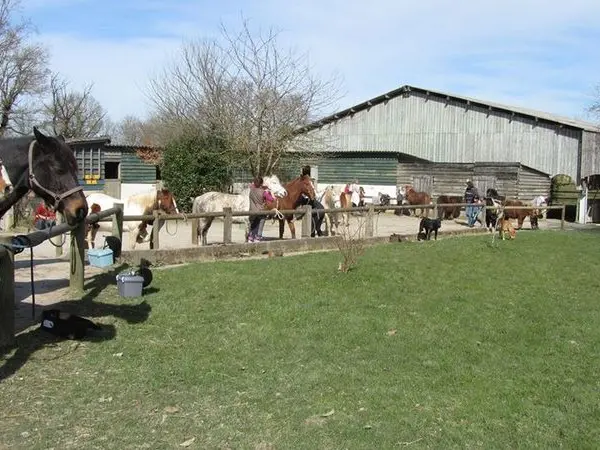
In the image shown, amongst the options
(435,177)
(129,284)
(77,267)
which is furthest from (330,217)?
(435,177)

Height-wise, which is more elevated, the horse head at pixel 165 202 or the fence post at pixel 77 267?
the horse head at pixel 165 202

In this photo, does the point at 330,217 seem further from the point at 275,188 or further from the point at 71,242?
the point at 71,242

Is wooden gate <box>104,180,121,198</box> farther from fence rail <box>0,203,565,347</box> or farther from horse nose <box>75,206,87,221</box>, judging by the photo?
horse nose <box>75,206,87,221</box>

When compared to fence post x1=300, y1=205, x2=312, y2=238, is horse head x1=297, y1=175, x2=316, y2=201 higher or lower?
higher

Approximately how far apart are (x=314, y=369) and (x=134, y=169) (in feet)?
105

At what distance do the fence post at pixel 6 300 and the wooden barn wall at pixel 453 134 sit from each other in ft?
96.8

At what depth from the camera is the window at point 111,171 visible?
3625cm

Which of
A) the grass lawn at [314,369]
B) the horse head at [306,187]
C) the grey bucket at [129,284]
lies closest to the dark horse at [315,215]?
the horse head at [306,187]

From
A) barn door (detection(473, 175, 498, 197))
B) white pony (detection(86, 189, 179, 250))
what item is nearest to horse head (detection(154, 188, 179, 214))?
white pony (detection(86, 189, 179, 250))

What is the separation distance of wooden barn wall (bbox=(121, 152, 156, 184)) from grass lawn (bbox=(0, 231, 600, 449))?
2726 centimetres

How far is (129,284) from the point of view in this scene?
317 inches

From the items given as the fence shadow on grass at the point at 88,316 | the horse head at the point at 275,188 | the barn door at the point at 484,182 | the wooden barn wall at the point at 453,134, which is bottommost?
the fence shadow on grass at the point at 88,316

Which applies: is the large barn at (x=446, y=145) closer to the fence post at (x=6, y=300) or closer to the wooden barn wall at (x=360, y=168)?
the wooden barn wall at (x=360, y=168)

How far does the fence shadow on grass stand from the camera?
18.4 ft
